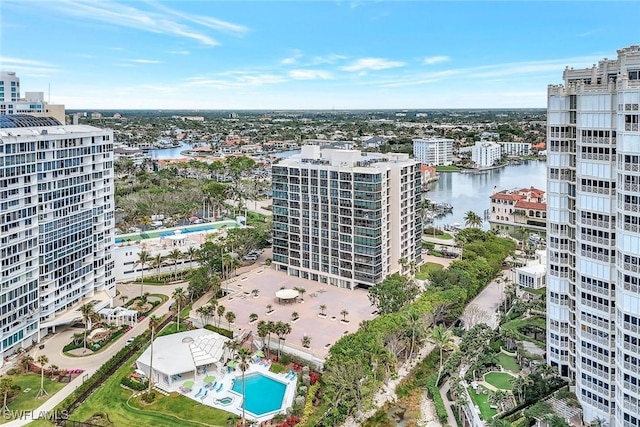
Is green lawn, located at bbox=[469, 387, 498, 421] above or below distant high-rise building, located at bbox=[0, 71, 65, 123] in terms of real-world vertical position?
below

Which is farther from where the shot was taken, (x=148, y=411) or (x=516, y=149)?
(x=516, y=149)

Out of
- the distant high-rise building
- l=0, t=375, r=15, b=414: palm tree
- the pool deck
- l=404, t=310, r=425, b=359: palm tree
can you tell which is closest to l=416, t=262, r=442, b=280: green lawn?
l=404, t=310, r=425, b=359: palm tree

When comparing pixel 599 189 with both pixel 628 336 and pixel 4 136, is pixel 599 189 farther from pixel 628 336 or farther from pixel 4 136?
pixel 4 136

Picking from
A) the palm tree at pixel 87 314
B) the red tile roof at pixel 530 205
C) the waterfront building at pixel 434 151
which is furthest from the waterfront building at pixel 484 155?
the palm tree at pixel 87 314

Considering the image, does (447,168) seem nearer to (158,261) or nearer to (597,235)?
(158,261)

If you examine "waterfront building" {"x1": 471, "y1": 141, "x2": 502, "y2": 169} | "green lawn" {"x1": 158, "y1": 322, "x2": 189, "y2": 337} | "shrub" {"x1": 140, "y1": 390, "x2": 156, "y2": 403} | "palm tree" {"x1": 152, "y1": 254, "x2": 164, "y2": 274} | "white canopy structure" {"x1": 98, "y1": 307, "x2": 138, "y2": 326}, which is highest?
"waterfront building" {"x1": 471, "y1": 141, "x2": 502, "y2": 169}

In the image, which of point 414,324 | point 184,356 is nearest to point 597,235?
point 414,324

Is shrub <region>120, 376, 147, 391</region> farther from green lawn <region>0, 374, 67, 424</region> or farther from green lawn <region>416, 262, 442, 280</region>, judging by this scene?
green lawn <region>416, 262, 442, 280</region>
